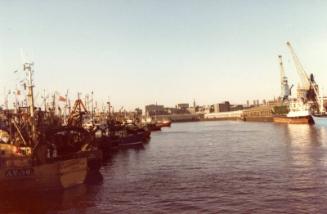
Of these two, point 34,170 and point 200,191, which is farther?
point 200,191

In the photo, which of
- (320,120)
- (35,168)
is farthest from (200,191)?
(320,120)

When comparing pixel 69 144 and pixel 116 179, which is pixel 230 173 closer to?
pixel 116 179

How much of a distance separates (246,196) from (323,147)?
152ft

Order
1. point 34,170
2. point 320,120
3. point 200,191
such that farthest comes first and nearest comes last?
point 320,120 → point 200,191 → point 34,170

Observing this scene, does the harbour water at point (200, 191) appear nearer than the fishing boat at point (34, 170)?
Yes

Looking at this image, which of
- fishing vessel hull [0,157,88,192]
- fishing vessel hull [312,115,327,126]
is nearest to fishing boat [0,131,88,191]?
fishing vessel hull [0,157,88,192]

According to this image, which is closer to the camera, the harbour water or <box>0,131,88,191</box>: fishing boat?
the harbour water

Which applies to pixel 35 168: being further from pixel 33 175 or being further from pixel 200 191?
pixel 200 191

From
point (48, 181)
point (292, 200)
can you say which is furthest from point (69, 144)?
point (292, 200)

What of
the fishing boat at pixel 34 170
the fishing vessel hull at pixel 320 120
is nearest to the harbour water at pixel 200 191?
the fishing boat at pixel 34 170

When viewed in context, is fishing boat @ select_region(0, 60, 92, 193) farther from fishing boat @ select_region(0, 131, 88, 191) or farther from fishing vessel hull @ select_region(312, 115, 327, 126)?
fishing vessel hull @ select_region(312, 115, 327, 126)

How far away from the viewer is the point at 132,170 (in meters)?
64.5

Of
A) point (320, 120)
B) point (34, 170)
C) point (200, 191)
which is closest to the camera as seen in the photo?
point (34, 170)

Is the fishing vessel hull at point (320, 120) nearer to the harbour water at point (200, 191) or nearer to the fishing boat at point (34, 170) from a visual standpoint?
the harbour water at point (200, 191)
